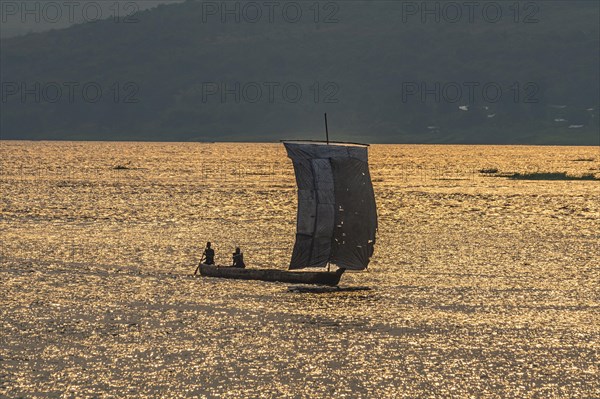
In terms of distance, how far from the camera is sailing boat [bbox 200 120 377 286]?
74.1 m

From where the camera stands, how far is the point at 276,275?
76062 mm

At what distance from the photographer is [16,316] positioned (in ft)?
203

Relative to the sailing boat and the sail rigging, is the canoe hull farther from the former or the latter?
the sail rigging

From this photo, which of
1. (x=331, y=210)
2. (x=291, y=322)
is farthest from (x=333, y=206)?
(x=291, y=322)

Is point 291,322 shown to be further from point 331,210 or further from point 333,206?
point 333,206

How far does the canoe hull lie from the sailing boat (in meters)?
0.07

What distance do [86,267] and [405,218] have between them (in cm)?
7148

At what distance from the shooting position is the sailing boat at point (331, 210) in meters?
74.1

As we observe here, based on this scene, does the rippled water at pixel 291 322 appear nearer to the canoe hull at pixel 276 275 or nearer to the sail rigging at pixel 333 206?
the canoe hull at pixel 276 275

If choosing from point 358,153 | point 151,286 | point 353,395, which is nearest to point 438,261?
point 358,153

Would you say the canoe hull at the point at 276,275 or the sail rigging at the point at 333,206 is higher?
the sail rigging at the point at 333,206

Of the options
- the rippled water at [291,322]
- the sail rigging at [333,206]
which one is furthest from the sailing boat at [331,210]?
the rippled water at [291,322]

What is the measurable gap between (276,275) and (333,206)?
6.89 meters

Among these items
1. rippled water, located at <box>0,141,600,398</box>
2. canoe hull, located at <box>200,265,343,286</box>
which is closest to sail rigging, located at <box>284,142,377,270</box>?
canoe hull, located at <box>200,265,343,286</box>
